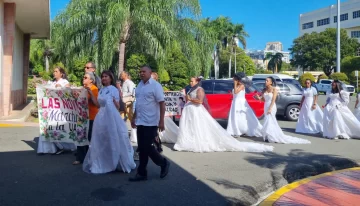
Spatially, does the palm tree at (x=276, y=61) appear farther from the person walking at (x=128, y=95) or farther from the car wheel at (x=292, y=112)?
the person walking at (x=128, y=95)

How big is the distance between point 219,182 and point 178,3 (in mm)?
17756

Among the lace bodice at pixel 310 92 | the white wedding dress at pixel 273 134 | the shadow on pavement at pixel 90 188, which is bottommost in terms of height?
the shadow on pavement at pixel 90 188

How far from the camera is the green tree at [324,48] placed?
63.4m

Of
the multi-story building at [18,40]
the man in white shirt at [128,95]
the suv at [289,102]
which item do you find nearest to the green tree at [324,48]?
the suv at [289,102]

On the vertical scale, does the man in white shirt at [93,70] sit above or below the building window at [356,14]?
below

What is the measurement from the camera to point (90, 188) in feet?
18.5

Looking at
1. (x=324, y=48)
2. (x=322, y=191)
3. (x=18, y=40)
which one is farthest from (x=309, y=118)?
(x=324, y=48)

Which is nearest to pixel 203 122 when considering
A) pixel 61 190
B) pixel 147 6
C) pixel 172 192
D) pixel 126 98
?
pixel 126 98

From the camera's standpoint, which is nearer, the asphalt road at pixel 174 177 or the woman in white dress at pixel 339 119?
the asphalt road at pixel 174 177

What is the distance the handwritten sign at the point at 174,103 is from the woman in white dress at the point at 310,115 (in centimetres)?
481

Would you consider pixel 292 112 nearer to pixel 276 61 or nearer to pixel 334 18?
pixel 334 18

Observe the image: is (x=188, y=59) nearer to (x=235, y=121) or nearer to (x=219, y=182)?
(x=235, y=121)

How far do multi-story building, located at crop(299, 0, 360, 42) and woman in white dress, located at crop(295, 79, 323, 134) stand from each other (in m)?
65.8

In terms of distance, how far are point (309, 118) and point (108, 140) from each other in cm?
780
